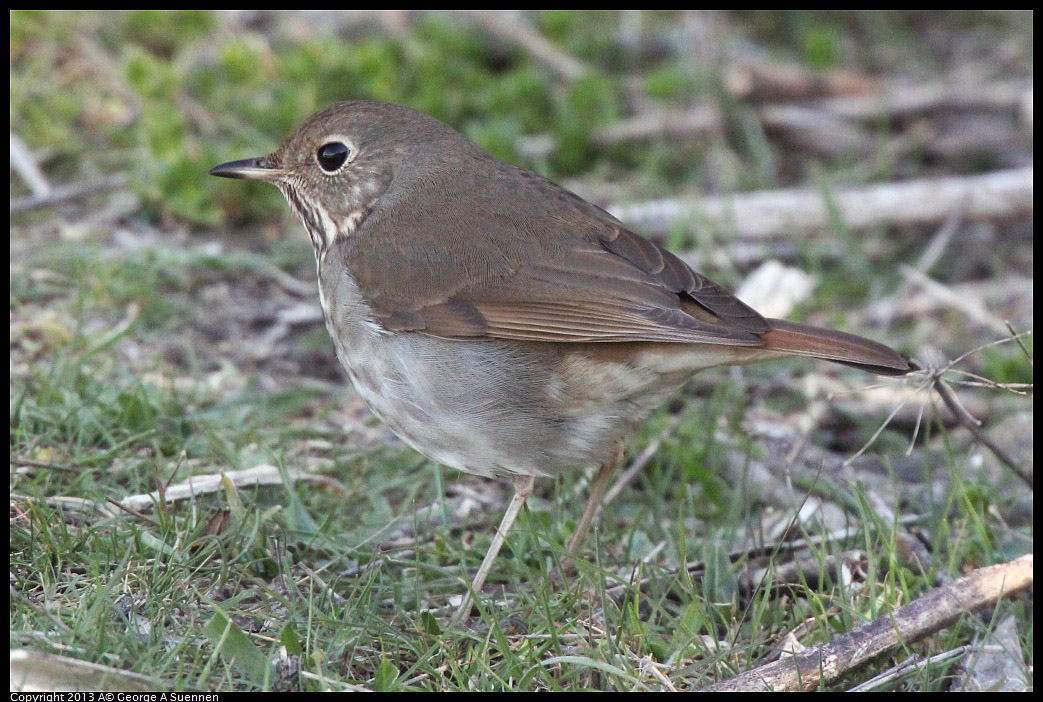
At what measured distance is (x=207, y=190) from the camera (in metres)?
6.13

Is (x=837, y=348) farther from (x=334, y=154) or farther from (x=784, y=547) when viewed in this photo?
(x=334, y=154)

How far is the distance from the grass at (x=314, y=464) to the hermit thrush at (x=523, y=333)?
0.38 metres

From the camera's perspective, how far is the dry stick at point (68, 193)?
19.3ft

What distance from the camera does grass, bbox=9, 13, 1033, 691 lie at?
3.56 m

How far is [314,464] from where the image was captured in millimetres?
4711

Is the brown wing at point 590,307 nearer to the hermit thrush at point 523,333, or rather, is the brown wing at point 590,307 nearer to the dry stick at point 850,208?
the hermit thrush at point 523,333

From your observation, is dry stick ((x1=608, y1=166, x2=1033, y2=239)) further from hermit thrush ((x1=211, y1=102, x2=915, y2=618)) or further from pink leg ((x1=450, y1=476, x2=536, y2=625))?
pink leg ((x1=450, y1=476, x2=536, y2=625))

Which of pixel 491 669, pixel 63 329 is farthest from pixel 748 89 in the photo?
pixel 491 669

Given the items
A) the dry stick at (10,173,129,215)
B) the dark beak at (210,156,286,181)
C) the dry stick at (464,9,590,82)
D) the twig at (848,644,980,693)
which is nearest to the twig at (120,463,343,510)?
the dark beak at (210,156,286,181)

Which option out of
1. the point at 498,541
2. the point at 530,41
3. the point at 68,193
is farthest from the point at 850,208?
the point at 68,193

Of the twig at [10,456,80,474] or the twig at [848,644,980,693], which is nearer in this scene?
the twig at [848,644,980,693]

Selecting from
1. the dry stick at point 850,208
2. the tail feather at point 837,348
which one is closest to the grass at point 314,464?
the dry stick at point 850,208

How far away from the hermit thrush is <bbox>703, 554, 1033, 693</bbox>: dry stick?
2.37ft

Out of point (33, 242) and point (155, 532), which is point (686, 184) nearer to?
point (33, 242)
